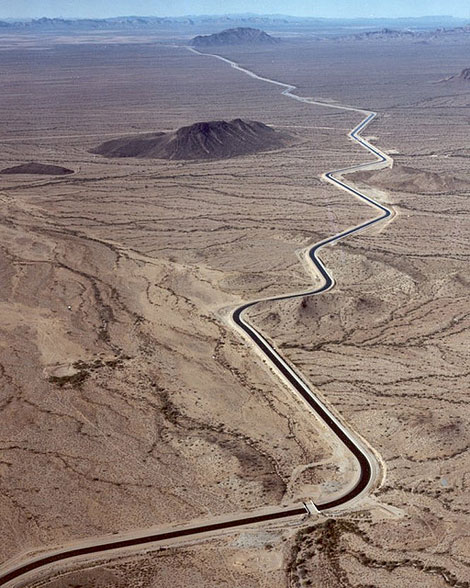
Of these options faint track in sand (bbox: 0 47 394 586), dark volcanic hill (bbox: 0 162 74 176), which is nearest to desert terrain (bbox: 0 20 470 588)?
faint track in sand (bbox: 0 47 394 586)

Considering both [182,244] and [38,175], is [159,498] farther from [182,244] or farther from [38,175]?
[38,175]

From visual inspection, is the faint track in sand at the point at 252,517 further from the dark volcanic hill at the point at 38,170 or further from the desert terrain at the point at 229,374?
the dark volcanic hill at the point at 38,170

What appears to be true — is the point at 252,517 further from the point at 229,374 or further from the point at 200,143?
the point at 200,143

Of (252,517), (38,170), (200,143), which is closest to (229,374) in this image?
(252,517)

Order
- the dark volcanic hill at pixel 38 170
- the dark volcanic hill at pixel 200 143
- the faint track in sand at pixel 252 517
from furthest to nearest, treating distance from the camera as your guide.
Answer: the dark volcanic hill at pixel 200 143
the dark volcanic hill at pixel 38 170
the faint track in sand at pixel 252 517

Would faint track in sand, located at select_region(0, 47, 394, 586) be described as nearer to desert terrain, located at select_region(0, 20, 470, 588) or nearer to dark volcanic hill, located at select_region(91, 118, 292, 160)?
desert terrain, located at select_region(0, 20, 470, 588)

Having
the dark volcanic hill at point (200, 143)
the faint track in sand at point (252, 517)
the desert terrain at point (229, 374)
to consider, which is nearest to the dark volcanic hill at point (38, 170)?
the desert terrain at point (229, 374)
